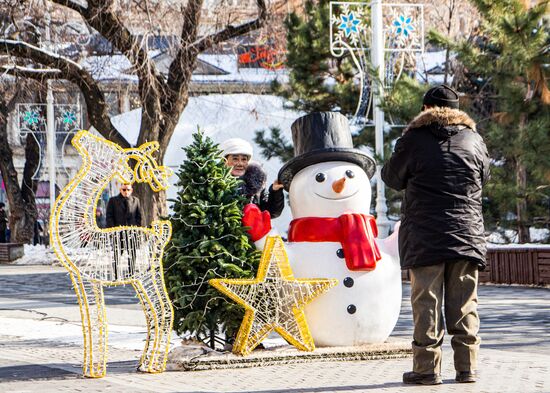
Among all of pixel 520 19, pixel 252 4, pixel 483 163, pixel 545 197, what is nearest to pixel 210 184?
pixel 483 163

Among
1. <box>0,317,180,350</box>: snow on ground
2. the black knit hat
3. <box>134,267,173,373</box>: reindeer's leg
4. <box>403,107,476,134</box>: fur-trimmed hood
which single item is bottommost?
<box>0,317,180,350</box>: snow on ground

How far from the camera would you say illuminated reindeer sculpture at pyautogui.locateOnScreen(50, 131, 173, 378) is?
8656 mm

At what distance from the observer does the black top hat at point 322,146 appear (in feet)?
31.8

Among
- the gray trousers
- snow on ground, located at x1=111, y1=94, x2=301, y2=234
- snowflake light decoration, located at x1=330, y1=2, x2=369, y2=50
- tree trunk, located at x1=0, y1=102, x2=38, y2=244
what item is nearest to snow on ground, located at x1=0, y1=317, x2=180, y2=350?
the gray trousers

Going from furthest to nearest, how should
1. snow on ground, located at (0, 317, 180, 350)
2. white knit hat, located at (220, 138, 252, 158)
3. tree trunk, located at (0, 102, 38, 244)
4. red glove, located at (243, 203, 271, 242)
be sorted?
tree trunk, located at (0, 102, 38, 244), snow on ground, located at (0, 317, 180, 350), white knit hat, located at (220, 138, 252, 158), red glove, located at (243, 203, 271, 242)

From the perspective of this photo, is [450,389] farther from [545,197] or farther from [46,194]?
[46,194]

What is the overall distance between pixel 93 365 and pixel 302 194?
2.16 m

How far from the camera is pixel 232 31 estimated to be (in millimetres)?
23781

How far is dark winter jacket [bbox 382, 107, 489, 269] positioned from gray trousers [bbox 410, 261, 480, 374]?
4.1 inches

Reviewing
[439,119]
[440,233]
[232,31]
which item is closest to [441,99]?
[439,119]

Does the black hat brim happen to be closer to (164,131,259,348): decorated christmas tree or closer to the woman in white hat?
the woman in white hat

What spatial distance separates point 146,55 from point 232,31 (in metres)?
1.94

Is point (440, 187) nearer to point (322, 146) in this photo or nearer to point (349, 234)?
point (349, 234)

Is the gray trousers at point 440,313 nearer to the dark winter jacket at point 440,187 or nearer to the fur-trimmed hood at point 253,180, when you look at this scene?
the dark winter jacket at point 440,187
